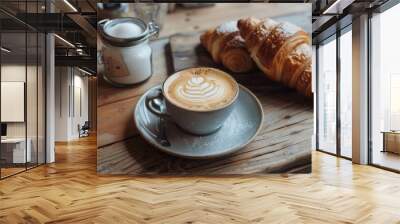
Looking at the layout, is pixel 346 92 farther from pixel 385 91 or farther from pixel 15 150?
pixel 15 150

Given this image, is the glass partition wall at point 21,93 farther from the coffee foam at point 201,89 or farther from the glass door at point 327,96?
the glass door at point 327,96

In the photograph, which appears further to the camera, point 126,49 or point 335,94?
point 335,94

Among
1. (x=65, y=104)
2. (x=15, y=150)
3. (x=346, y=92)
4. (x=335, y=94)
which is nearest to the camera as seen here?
(x=15, y=150)

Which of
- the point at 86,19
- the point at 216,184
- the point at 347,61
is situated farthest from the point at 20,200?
the point at 347,61

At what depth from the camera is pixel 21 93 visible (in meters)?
6.56

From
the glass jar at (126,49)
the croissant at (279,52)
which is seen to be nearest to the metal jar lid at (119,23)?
the glass jar at (126,49)

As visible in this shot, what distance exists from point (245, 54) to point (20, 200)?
3.76 m

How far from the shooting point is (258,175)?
19.6 ft

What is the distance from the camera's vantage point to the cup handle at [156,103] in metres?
5.66

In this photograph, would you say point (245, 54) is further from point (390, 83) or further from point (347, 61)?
point (347, 61)

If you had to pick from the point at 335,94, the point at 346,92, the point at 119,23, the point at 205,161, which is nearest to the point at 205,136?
the point at 205,161

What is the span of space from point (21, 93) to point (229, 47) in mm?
3731

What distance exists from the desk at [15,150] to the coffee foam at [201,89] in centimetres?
281

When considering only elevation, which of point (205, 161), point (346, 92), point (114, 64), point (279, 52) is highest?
point (279, 52)
